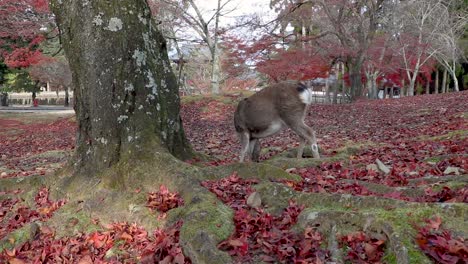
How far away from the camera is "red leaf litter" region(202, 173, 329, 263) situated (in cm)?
276

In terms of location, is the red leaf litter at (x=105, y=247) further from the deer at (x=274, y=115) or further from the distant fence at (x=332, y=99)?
the distant fence at (x=332, y=99)

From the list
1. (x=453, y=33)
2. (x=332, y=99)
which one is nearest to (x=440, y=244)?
(x=453, y=33)

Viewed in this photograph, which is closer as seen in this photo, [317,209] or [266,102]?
[317,209]

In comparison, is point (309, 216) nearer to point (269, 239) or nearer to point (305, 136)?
point (269, 239)

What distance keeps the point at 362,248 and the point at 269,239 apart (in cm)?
65

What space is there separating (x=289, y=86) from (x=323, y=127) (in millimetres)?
6220

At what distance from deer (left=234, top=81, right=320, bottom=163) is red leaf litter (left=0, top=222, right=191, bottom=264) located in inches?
137

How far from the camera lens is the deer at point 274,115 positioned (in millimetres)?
6762

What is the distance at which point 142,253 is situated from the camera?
10.3ft

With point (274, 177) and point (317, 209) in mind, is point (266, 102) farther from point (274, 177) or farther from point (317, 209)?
point (317, 209)

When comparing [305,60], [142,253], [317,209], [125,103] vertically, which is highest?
[305,60]

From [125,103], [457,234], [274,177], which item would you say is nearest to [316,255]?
[457,234]

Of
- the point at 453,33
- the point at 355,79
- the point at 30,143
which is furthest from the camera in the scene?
the point at 453,33

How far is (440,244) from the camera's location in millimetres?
2475
